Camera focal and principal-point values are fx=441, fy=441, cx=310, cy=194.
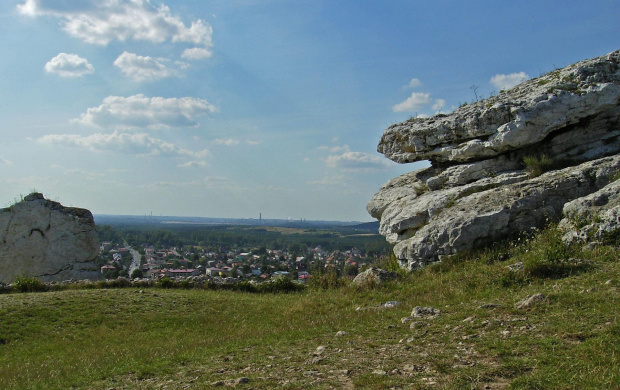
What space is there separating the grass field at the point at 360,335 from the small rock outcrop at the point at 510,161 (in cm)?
106

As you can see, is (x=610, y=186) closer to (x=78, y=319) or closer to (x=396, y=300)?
(x=396, y=300)

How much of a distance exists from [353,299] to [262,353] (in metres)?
5.53

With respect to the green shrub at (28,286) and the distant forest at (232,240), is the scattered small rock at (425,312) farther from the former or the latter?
the distant forest at (232,240)

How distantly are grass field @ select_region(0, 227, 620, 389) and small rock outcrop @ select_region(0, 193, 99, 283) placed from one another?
7980 millimetres

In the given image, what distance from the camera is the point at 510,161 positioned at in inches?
631

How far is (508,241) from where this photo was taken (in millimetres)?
12828

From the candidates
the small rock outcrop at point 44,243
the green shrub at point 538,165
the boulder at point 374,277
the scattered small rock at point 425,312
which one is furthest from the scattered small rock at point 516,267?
the small rock outcrop at point 44,243

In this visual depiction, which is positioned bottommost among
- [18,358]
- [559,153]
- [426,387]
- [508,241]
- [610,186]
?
[18,358]

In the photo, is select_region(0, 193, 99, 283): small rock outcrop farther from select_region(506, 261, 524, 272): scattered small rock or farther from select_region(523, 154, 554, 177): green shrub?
select_region(523, 154, 554, 177): green shrub

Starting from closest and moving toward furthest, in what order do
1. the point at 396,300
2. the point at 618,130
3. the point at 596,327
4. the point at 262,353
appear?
the point at 596,327
the point at 262,353
the point at 396,300
the point at 618,130

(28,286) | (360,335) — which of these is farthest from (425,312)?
(28,286)

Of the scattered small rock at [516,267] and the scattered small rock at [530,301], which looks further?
the scattered small rock at [516,267]

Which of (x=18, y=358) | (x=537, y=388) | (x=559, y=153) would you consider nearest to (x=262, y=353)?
(x=537, y=388)

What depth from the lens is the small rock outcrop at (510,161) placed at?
43.1 ft
